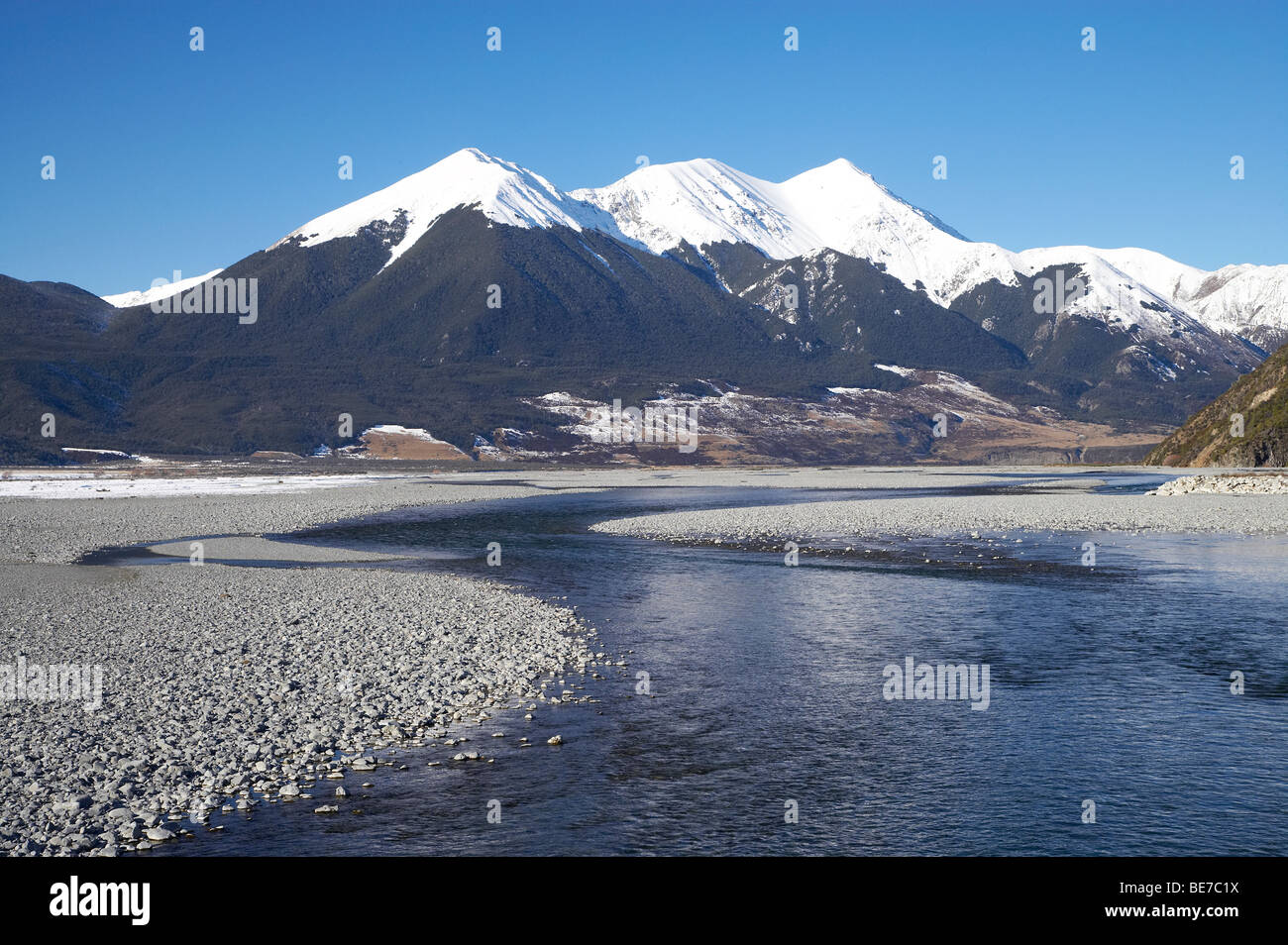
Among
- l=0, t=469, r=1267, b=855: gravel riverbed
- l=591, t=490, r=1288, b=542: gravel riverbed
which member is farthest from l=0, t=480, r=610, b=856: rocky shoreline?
l=591, t=490, r=1288, b=542: gravel riverbed

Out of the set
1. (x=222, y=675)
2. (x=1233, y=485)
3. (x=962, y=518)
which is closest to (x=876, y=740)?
(x=222, y=675)

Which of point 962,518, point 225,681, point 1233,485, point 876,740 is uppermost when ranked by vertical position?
point 1233,485

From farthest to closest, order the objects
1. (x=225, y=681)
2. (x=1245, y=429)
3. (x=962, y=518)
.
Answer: (x=1245, y=429) < (x=962, y=518) < (x=225, y=681)

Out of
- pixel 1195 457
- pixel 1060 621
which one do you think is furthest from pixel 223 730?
pixel 1195 457

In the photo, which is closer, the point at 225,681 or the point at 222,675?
the point at 225,681

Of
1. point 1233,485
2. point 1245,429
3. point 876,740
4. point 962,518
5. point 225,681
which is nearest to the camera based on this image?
point 876,740

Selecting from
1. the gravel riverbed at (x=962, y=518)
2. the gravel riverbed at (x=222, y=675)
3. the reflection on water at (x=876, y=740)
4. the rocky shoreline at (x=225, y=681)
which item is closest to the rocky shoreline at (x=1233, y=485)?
the gravel riverbed at (x=962, y=518)

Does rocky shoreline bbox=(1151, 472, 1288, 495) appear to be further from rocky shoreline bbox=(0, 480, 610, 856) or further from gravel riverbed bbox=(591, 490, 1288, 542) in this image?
rocky shoreline bbox=(0, 480, 610, 856)

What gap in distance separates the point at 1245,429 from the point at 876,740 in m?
143

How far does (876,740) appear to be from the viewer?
2219 cm

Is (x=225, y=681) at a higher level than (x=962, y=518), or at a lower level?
lower

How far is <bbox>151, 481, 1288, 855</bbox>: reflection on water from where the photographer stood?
56.0 feet

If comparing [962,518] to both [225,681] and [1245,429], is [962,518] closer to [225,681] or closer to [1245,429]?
[225,681]
